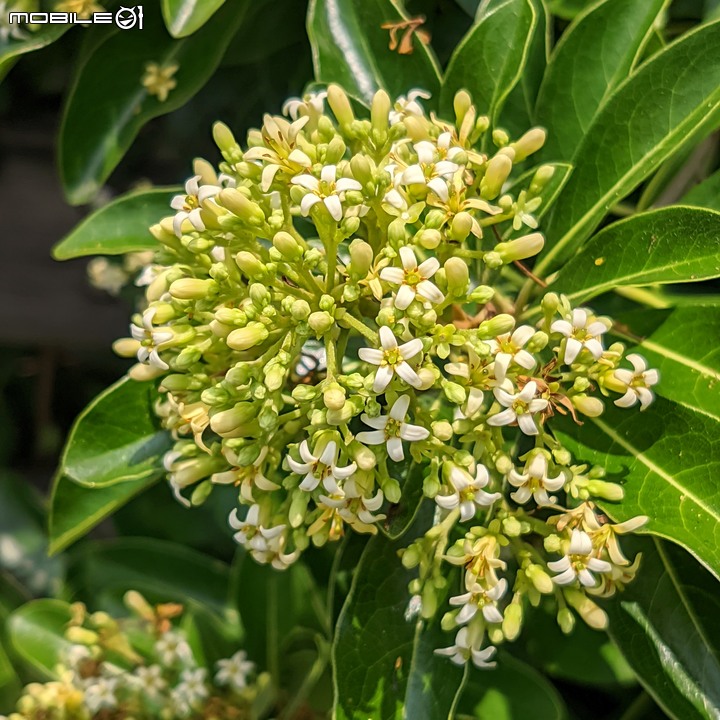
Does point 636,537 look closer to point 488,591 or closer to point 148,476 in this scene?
point 488,591

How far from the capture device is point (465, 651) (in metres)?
1.32

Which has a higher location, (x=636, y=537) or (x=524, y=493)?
(x=524, y=493)

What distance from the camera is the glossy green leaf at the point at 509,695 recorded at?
1898 millimetres

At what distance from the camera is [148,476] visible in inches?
62.0

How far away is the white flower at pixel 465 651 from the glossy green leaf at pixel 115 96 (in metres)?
1.35

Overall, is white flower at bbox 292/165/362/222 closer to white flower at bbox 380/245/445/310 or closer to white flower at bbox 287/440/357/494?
white flower at bbox 380/245/445/310

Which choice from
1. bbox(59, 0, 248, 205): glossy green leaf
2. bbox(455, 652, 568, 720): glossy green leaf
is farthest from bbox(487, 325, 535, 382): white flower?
bbox(59, 0, 248, 205): glossy green leaf

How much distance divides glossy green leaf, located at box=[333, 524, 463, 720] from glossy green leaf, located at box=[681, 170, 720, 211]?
925 mm

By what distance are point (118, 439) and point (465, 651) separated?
0.78m

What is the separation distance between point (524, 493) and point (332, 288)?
430 mm

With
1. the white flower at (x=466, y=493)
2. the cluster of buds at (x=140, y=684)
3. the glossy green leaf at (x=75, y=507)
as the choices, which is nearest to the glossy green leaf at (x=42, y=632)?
the cluster of buds at (x=140, y=684)

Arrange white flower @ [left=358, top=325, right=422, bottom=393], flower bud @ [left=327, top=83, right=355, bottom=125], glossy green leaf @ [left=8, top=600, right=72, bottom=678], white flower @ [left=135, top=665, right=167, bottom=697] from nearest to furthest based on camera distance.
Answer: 1. white flower @ [left=358, top=325, right=422, bottom=393]
2. flower bud @ [left=327, top=83, right=355, bottom=125]
3. white flower @ [left=135, top=665, right=167, bottom=697]
4. glossy green leaf @ [left=8, top=600, right=72, bottom=678]

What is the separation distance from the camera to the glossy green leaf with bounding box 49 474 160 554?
1.69 meters

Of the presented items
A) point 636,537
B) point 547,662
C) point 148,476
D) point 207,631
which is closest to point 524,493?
point 636,537
